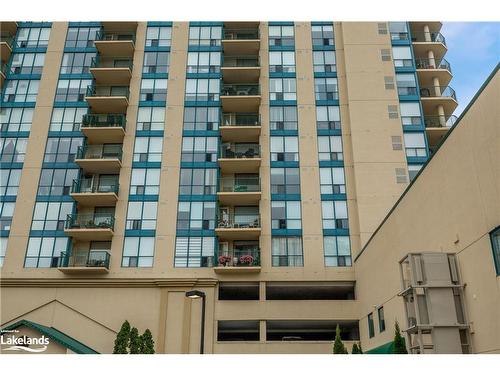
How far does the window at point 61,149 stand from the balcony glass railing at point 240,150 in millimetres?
11216

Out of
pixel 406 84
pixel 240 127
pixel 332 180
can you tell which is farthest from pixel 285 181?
pixel 406 84

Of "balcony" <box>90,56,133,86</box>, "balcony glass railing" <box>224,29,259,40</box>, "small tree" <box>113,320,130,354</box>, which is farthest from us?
"balcony glass railing" <box>224,29,259,40</box>

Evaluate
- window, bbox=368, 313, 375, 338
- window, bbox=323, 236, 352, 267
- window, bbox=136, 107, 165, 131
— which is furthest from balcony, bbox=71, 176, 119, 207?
window, bbox=368, 313, 375, 338

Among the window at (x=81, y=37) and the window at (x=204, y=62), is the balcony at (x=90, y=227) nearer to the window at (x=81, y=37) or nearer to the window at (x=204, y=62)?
the window at (x=204, y=62)

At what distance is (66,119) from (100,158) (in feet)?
15.2

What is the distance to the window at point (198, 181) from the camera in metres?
36.5

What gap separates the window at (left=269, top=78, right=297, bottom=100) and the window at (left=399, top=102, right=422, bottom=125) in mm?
8578

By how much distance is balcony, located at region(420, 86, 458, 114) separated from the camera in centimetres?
3841

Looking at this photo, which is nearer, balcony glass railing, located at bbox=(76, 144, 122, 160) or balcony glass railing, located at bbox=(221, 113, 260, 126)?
balcony glass railing, located at bbox=(76, 144, 122, 160)

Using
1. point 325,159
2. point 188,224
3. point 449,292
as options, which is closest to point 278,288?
point 188,224

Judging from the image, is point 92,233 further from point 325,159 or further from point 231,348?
point 325,159

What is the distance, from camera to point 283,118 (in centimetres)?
3922

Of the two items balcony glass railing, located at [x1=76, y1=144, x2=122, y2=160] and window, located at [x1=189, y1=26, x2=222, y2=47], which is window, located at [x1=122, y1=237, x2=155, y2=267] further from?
window, located at [x1=189, y1=26, x2=222, y2=47]

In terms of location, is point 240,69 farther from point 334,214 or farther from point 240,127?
point 334,214
